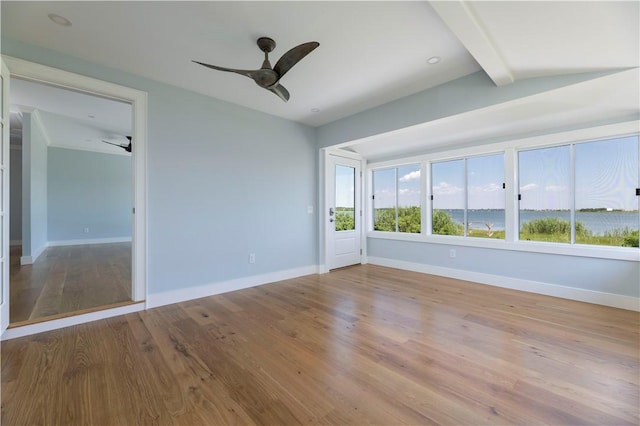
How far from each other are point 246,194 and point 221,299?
143cm

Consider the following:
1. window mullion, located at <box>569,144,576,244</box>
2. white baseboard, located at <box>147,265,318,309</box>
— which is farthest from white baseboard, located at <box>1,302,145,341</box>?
window mullion, located at <box>569,144,576,244</box>

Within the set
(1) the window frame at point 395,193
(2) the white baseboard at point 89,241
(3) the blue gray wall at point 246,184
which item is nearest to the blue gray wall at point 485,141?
(3) the blue gray wall at point 246,184

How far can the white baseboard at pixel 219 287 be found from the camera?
3.00 m

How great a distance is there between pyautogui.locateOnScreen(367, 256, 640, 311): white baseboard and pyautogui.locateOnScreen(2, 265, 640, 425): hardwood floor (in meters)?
0.18

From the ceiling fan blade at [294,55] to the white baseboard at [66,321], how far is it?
281cm

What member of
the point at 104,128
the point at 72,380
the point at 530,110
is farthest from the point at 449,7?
the point at 104,128

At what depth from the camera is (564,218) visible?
3.43 m

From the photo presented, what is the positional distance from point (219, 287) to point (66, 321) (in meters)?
1.44

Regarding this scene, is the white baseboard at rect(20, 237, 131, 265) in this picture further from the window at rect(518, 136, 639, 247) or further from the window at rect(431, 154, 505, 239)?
the window at rect(518, 136, 639, 247)

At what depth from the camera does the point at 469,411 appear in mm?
1423

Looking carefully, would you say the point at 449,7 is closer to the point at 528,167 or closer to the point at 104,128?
the point at 528,167

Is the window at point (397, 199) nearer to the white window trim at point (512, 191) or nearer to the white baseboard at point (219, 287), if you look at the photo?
the white window trim at point (512, 191)

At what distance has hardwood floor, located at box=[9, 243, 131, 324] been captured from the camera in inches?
107

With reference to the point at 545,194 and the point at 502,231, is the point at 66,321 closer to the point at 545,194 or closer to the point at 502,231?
the point at 502,231
